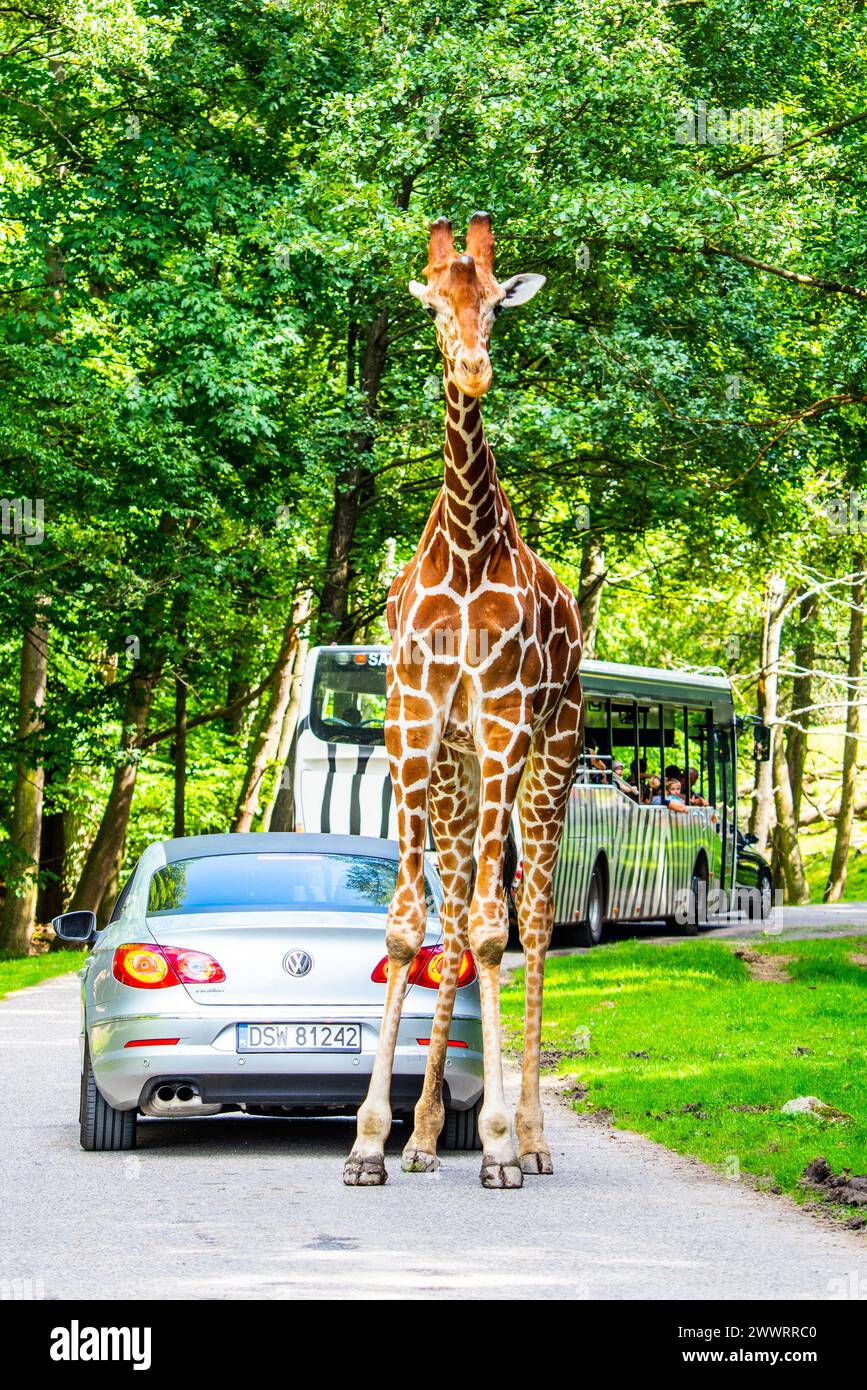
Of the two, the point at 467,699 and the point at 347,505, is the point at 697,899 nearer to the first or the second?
the point at 347,505

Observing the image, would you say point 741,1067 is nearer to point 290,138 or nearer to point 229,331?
point 229,331

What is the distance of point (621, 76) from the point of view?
23312 mm

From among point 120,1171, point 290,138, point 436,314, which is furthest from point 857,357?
point 120,1171

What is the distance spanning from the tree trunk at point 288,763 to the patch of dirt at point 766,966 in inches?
219

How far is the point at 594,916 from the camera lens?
27.3 metres

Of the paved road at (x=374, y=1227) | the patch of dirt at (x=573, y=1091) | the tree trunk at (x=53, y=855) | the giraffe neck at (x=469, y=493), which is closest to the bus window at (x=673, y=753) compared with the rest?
the tree trunk at (x=53, y=855)

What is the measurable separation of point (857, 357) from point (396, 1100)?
14.0 meters

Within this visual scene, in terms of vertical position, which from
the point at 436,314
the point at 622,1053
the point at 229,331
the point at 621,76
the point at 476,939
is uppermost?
the point at 621,76

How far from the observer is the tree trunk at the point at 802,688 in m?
49.4

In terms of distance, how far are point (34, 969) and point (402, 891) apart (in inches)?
678

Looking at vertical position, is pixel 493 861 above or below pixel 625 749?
above

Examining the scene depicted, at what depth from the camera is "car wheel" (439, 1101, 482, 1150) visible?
34.2 feet

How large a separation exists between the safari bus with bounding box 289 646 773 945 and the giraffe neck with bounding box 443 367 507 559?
11.3 m

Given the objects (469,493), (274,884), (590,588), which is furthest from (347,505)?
(469,493)
